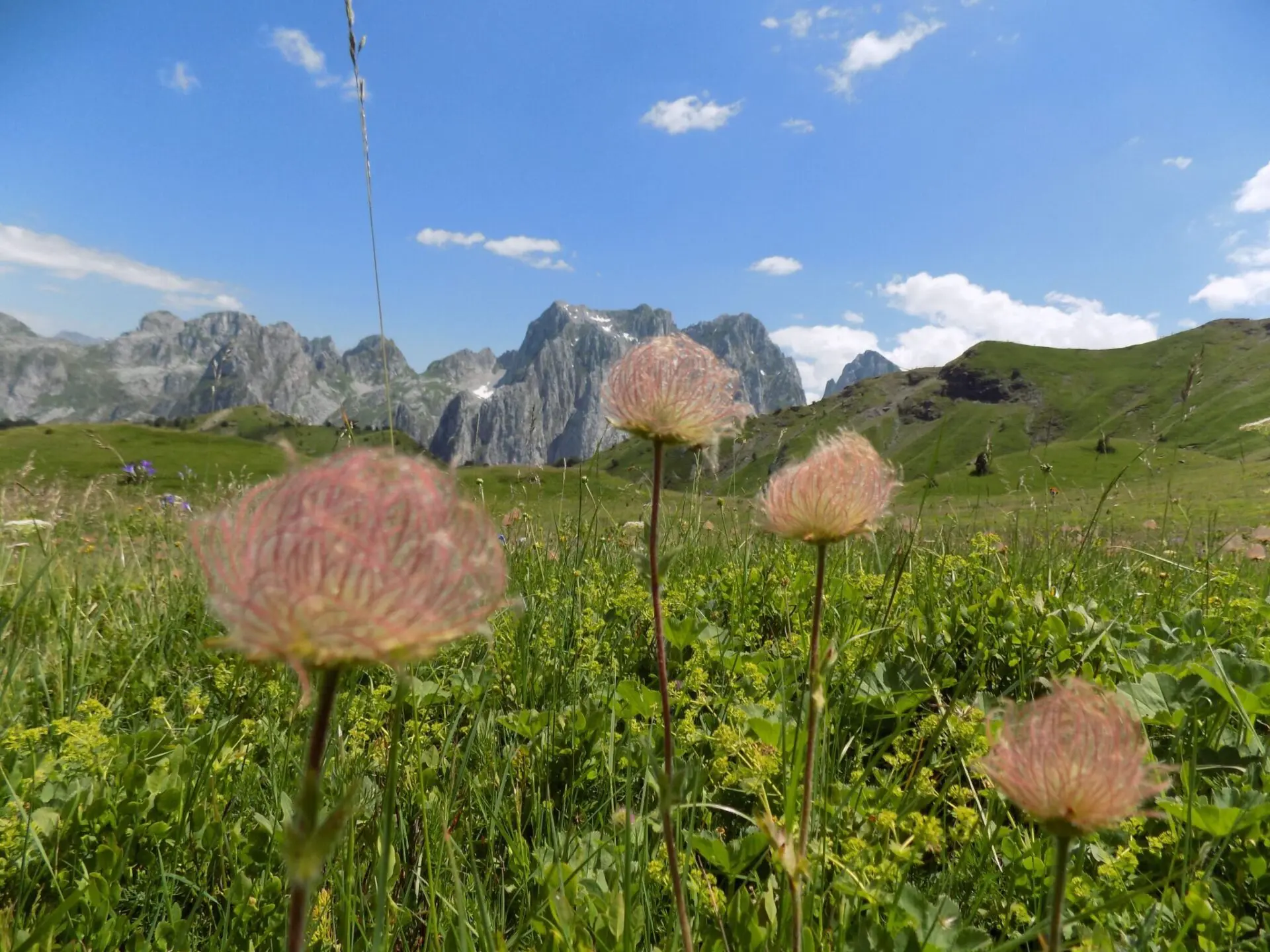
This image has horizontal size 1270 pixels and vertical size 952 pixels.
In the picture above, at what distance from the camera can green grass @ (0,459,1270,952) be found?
2.12 meters

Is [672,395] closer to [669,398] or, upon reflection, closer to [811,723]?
[669,398]


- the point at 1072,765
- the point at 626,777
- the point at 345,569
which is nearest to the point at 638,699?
the point at 626,777

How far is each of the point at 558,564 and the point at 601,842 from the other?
3477mm

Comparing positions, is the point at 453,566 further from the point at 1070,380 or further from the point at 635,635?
the point at 1070,380

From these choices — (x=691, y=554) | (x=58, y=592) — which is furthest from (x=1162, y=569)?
(x=58, y=592)

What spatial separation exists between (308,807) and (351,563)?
36 centimetres

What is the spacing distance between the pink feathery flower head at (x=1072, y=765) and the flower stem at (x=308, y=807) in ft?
4.19

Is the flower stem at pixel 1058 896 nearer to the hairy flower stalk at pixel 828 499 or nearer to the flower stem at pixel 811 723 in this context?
the flower stem at pixel 811 723

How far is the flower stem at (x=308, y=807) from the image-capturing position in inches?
33.6

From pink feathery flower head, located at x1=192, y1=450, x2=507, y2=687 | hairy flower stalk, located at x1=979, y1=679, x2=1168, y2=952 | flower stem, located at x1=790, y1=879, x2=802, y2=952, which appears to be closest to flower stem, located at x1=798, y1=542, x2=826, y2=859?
flower stem, located at x1=790, y1=879, x2=802, y2=952

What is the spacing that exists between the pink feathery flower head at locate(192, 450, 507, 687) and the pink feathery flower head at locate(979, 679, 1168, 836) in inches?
45.1

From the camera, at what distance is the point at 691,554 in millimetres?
6465

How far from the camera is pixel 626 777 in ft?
9.41

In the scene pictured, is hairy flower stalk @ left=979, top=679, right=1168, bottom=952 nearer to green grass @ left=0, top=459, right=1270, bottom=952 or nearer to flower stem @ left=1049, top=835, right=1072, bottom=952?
flower stem @ left=1049, top=835, right=1072, bottom=952
